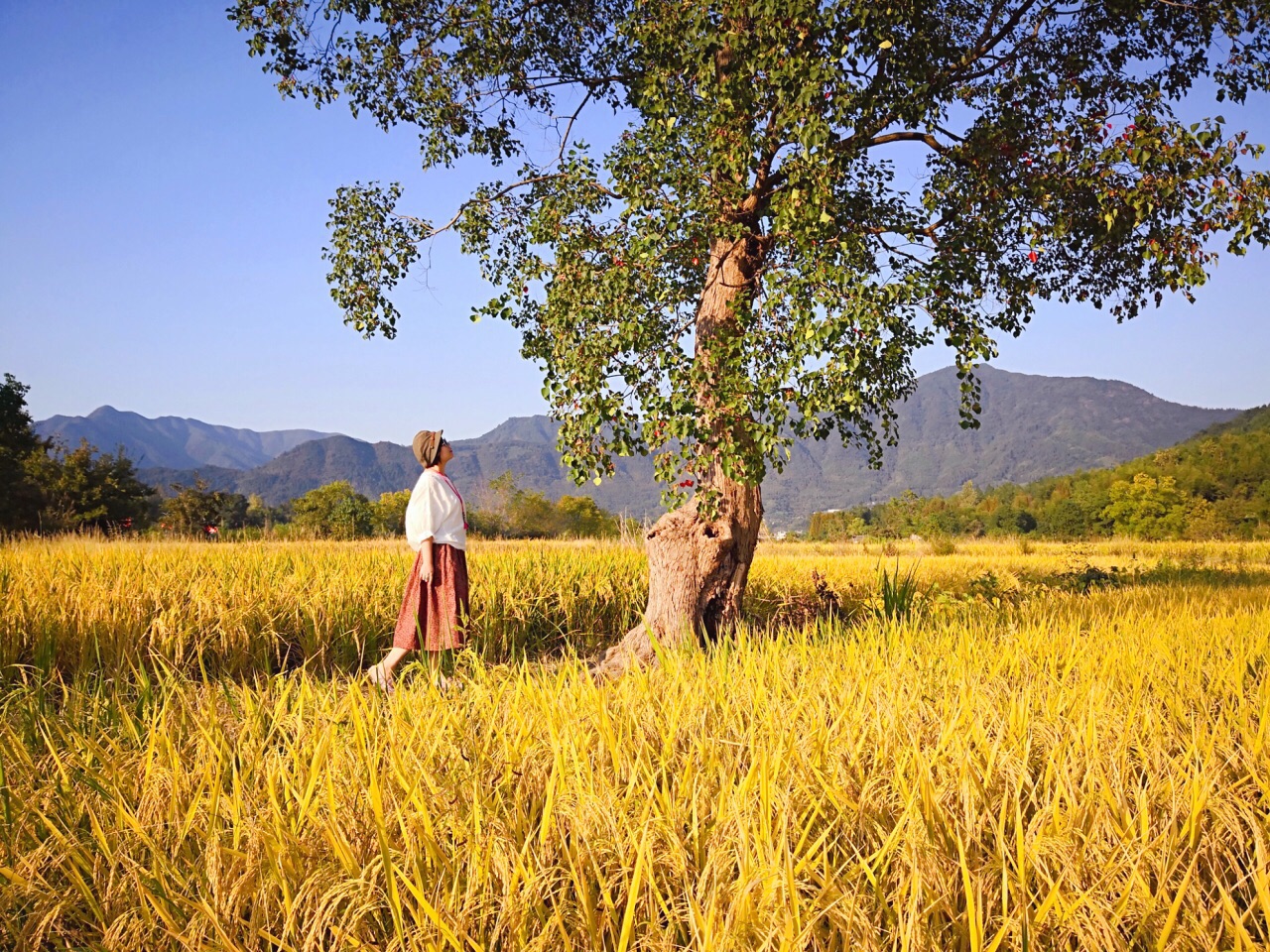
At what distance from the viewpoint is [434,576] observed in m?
5.89

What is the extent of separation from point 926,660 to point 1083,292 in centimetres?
589

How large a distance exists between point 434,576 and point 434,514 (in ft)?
1.68

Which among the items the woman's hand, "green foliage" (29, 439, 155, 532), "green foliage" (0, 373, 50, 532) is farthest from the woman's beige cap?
"green foliage" (29, 439, 155, 532)

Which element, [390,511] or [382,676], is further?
[390,511]

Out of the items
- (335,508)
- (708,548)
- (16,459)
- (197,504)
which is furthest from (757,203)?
(197,504)

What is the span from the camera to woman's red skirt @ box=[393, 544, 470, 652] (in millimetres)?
5766

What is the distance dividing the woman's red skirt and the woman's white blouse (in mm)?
129

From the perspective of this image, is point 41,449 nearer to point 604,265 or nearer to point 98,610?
point 98,610

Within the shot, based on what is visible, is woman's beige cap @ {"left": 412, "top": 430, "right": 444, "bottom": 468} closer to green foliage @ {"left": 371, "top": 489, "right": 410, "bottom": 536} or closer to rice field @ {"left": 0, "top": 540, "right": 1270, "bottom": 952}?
rice field @ {"left": 0, "top": 540, "right": 1270, "bottom": 952}

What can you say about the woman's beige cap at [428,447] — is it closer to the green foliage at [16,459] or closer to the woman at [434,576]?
the woman at [434,576]

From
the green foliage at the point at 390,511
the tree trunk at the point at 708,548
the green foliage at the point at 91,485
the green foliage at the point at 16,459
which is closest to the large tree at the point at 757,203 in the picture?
the tree trunk at the point at 708,548

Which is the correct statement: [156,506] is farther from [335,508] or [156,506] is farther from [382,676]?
[382,676]

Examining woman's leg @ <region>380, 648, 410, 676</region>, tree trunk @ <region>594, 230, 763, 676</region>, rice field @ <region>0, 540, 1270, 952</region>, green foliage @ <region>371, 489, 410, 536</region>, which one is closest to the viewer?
rice field @ <region>0, 540, 1270, 952</region>

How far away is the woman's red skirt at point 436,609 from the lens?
18.9ft
